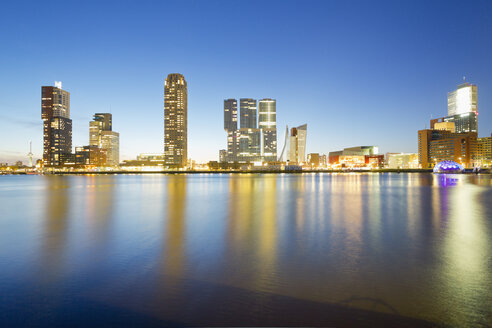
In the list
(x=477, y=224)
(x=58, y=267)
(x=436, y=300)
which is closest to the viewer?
(x=436, y=300)

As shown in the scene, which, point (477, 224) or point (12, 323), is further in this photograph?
point (477, 224)

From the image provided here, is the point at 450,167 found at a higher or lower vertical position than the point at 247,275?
higher

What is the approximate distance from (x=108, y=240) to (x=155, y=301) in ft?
28.5

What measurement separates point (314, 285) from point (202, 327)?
377cm

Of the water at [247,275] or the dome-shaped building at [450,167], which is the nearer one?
the water at [247,275]

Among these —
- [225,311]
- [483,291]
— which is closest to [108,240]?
[225,311]

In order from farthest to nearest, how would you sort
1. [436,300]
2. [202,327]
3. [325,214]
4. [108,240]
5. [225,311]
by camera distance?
1. [325,214]
2. [108,240]
3. [436,300]
4. [225,311]
5. [202,327]

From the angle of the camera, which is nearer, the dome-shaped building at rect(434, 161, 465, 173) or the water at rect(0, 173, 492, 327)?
the water at rect(0, 173, 492, 327)

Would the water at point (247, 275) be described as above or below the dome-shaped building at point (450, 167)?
below

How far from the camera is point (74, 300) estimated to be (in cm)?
751

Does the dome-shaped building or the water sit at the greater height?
the dome-shaped building

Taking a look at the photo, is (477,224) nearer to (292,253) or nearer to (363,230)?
(363,230)

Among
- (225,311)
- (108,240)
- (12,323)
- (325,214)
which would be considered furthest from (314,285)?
(325,214)

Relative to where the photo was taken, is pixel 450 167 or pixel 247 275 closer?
pixel 247 275
